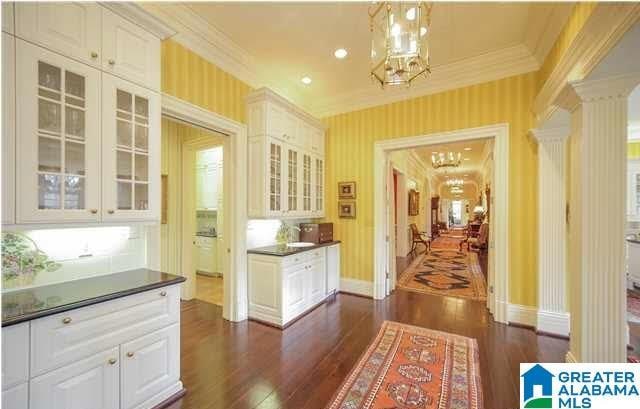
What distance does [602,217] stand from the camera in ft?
6.44

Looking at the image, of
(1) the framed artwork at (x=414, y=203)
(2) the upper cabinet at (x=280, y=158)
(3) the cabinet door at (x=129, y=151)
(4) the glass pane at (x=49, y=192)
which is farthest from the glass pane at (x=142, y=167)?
A: (1) the framed artwork at (x=414, y=203)

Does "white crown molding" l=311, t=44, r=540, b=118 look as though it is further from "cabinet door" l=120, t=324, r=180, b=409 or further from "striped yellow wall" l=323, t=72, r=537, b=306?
"cabinet door" l=120, t=324, r=180, b=409

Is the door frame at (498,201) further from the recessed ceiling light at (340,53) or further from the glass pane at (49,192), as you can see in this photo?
the glass pane at (49,192)

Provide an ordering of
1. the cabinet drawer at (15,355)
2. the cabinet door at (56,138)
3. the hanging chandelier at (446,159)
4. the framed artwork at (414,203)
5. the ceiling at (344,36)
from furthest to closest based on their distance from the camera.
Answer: the framed artwork at (414,203), the hanging chandelier at (446,159), the ceiling at (344,36), the cabinet door at (56,138), the cabinet drawer at (15,355)

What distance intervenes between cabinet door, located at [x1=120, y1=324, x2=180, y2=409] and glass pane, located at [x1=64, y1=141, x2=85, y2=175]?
1.17 m

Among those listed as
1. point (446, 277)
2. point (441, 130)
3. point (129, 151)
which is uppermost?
point (441, 130)

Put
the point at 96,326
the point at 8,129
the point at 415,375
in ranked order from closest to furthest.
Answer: the point at 8,129 < the point at 96,326 < the point at 415,375

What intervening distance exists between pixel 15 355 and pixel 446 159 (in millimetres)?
10067

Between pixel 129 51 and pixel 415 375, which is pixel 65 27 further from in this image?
pixel 415 375

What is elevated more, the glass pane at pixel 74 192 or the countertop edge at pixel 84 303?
the glass pane at pixel 74 192

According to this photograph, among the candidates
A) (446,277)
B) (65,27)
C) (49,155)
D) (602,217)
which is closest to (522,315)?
(602,217)

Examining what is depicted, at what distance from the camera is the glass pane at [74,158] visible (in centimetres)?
169

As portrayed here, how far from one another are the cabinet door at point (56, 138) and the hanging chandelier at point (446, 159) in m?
8.75

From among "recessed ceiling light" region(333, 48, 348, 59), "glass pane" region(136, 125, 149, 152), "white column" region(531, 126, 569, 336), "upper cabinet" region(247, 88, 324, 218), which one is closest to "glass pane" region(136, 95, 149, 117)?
"glass pane" region(136, 125, 149, 152)
